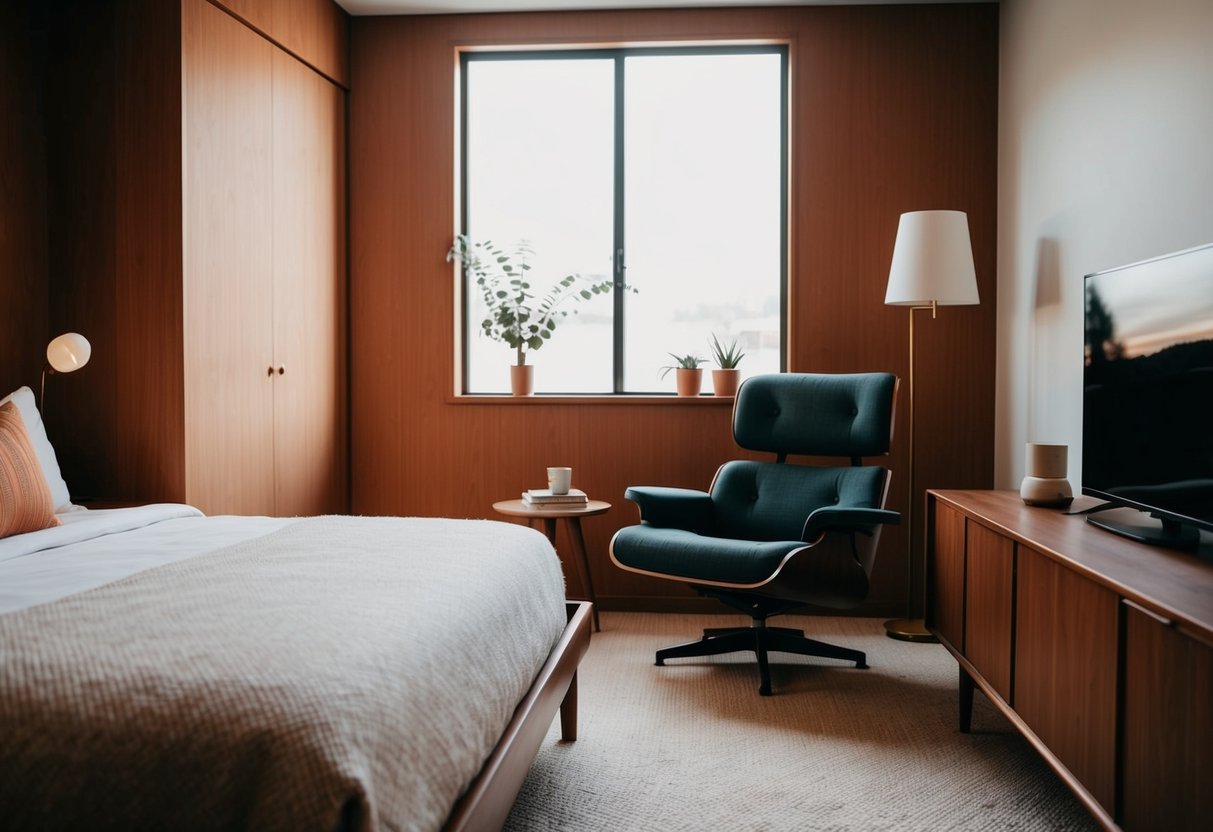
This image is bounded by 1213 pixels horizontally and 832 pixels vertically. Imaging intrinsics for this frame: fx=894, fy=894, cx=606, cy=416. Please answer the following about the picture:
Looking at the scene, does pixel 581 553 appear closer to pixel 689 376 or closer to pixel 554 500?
pixel 554 500

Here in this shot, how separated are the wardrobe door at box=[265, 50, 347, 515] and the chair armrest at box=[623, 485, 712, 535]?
4.46 feet

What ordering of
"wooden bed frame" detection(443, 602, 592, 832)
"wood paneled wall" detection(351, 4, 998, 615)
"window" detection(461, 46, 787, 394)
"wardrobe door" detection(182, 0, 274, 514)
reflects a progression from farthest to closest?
"window" detection(461, 46, 787, 394), "wood paneled wall" detection(351, 4, 998, 615), "wardrobe door" detection(182, 0, 274, 514), "wooden bed frame" detection(443, 602, 592, 832)

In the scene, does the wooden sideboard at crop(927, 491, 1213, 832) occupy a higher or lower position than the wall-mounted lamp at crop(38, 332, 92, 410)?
lower

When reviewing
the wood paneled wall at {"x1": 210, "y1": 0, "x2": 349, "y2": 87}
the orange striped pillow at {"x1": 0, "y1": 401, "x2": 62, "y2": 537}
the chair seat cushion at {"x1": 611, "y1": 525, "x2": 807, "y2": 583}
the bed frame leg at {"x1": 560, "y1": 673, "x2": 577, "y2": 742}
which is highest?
the wood paneled wall at {"x1": 210, "y1": 0, "x2": 349, "y2": 87}

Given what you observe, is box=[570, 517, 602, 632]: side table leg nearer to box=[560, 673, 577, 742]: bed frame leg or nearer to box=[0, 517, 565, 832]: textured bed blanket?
box=[560, 673, 577, 742]: bed frame leg

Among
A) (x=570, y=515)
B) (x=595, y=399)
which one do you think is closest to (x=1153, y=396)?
(x=570, y=515)

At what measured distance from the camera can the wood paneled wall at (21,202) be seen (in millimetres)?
2746

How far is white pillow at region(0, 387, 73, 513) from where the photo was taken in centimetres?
244

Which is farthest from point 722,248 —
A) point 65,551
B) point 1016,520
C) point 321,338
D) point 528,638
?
point 65,551

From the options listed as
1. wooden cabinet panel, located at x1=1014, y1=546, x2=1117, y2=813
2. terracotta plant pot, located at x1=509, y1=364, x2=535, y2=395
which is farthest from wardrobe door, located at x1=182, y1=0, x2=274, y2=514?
wooden cabinet panel, located at x1=1014, y1=546, x2=1117, y2=813

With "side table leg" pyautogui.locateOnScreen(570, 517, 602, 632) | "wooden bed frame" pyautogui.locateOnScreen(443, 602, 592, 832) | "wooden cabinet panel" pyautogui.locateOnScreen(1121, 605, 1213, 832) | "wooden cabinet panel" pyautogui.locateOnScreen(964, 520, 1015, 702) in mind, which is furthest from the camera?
"side table leg" pyautogui.locateOnScreen(570, 517, 602, 632)

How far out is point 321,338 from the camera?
3756 mm

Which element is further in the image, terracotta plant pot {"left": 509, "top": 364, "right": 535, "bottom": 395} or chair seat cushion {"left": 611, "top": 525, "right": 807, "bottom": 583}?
terracotta plant pot {"left": 509, "top": 364, "right": 535, "bottom": 395}

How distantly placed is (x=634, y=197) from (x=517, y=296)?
27.5 inches
